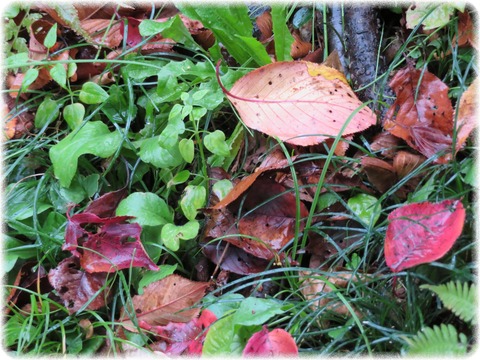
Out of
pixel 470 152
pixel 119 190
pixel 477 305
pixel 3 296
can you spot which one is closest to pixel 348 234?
pixel 470 152

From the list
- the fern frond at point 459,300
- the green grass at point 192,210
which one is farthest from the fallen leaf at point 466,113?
the fern frond at point 459,300

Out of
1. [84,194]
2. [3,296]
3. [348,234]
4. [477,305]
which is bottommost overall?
[3,296]

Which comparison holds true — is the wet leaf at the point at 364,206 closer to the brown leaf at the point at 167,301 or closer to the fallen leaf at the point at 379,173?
the fallen leaf at the point at 379,173

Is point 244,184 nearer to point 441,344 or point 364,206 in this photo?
point 364,206

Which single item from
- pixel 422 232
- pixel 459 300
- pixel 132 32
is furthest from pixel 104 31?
pixel 459 300

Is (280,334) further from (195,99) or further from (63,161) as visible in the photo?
(63,161)

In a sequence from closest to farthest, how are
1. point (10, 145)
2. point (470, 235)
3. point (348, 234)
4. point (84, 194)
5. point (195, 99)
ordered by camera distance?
1. point (470, 235)
2. point (348, 234)
3. point (195, 99)
4. point (84, 194)
5. point (10, 145)
